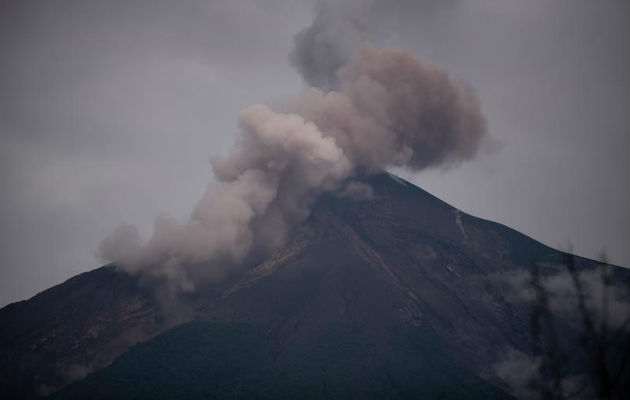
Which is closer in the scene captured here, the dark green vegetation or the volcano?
the dark green vegetation

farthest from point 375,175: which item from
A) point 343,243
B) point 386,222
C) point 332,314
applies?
point 332,314

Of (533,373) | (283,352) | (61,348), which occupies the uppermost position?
(61,348)

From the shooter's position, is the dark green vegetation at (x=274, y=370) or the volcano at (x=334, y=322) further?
the volcano at (x=334, y=322)

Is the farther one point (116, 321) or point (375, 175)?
point (375, 175)

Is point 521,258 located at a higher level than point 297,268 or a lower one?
lower

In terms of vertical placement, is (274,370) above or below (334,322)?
below

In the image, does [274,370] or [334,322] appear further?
[334,322]

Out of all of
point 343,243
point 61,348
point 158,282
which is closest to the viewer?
point 61,348

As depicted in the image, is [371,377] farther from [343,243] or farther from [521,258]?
[521,258]
